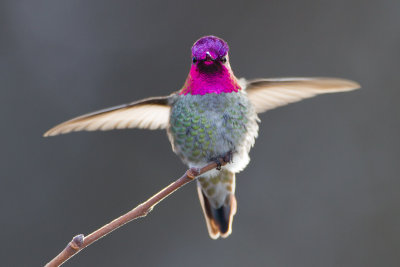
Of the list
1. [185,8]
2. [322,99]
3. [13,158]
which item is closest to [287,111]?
[322,99]

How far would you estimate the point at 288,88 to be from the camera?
7.04 feet

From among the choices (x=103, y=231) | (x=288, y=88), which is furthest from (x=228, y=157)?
(x=103, y=231)

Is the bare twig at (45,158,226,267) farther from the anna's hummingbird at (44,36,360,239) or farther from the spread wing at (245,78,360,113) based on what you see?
the spread wing at (245,78,360,113)

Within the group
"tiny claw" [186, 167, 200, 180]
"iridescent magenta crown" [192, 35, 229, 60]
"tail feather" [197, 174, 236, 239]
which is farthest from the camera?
"tail feather" [197, 174, 236, 239]

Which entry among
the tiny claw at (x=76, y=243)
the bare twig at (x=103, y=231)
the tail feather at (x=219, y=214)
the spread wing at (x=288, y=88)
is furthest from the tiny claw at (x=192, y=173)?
the tail feather at (x=219, y=214)

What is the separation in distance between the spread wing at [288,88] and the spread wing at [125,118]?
14.7 inches

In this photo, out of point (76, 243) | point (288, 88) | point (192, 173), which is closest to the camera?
point (76, 243)

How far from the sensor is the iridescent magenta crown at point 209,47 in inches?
64.7

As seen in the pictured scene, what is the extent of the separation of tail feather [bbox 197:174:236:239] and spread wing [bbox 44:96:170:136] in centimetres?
34

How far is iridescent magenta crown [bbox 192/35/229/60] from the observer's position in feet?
5.40

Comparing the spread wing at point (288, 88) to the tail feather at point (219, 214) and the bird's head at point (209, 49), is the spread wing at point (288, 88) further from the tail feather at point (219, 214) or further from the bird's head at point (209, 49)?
the tail feather at point (219, 214)

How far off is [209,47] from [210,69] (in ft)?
0.51

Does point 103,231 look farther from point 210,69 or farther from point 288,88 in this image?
point 288,88

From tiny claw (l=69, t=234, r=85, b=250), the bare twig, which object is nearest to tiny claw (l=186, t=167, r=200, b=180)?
the bare twig
